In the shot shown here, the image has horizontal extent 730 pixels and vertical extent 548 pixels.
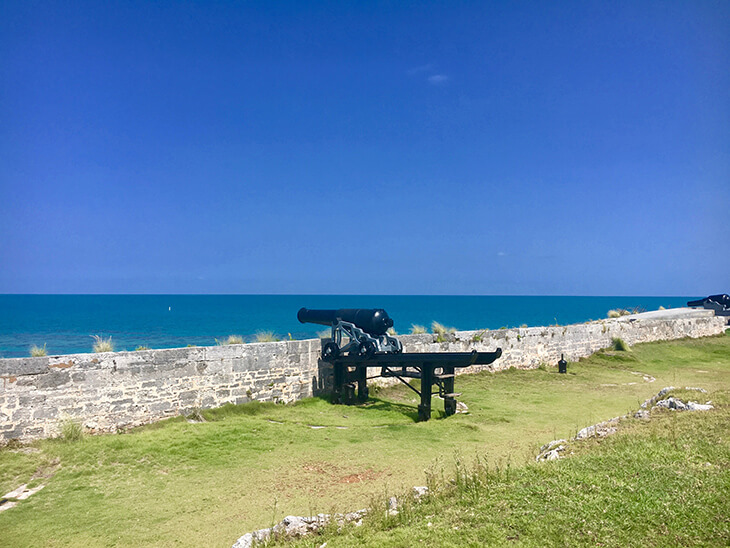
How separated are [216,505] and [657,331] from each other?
878 inches

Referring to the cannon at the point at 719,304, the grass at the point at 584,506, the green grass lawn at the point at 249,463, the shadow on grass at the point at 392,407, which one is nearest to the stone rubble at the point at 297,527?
the grass at the point at 584,506

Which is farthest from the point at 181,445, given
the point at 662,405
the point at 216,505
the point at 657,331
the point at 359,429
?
the point at 657,331

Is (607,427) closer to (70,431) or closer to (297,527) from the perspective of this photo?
(297,527)

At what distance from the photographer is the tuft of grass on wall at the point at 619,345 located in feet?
67.6

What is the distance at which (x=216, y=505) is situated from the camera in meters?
6.55

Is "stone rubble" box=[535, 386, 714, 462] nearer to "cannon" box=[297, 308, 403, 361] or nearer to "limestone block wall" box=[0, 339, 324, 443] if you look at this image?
"cannon" box=[297, 308, 403, 361]

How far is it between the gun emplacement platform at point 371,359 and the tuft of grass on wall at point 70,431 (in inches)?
209

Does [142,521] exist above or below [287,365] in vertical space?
below

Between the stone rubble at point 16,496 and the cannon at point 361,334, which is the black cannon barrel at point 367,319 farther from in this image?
the stone rubble at point 16,496

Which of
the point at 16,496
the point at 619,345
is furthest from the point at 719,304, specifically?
the point at 16,496

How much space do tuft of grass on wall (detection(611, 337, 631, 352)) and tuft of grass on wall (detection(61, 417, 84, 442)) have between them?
756 inches

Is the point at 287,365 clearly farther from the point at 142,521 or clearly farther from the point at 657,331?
the point at 657,331

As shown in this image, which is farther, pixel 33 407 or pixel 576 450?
pixel 33 407

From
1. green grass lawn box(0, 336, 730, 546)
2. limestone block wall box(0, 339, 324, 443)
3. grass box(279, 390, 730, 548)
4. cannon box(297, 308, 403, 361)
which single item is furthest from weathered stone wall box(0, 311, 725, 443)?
grass box(279, 390, 730, 548)
